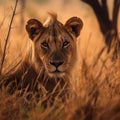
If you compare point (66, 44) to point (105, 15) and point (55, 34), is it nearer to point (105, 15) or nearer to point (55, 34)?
point (55, 34)

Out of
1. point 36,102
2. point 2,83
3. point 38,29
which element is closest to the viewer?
point 36,102

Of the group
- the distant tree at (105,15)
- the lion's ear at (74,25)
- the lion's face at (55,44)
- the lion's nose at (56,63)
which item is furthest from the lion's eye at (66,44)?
the distant tree at (105,15)

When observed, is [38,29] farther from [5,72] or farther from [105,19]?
[105,19]

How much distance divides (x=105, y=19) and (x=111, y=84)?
3.38 meters

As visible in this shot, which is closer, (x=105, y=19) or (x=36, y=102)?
(x=36, y=102)

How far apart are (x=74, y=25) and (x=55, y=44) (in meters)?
0.36

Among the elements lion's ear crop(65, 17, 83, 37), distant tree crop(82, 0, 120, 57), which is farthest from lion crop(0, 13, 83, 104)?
distant tree crop(82, 0, 120, 57)

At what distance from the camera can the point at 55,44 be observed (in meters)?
6.62

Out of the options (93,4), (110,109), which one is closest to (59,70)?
(110,109)

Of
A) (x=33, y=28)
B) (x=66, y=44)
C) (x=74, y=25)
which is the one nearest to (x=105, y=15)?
(x=74, y=25)

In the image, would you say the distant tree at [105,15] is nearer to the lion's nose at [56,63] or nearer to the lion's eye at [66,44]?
the lion's eye at [66,44]

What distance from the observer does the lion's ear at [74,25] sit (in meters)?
6.80

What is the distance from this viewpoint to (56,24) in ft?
21.7

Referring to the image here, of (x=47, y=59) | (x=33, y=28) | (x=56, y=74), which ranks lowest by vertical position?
(x=56, y=74)
